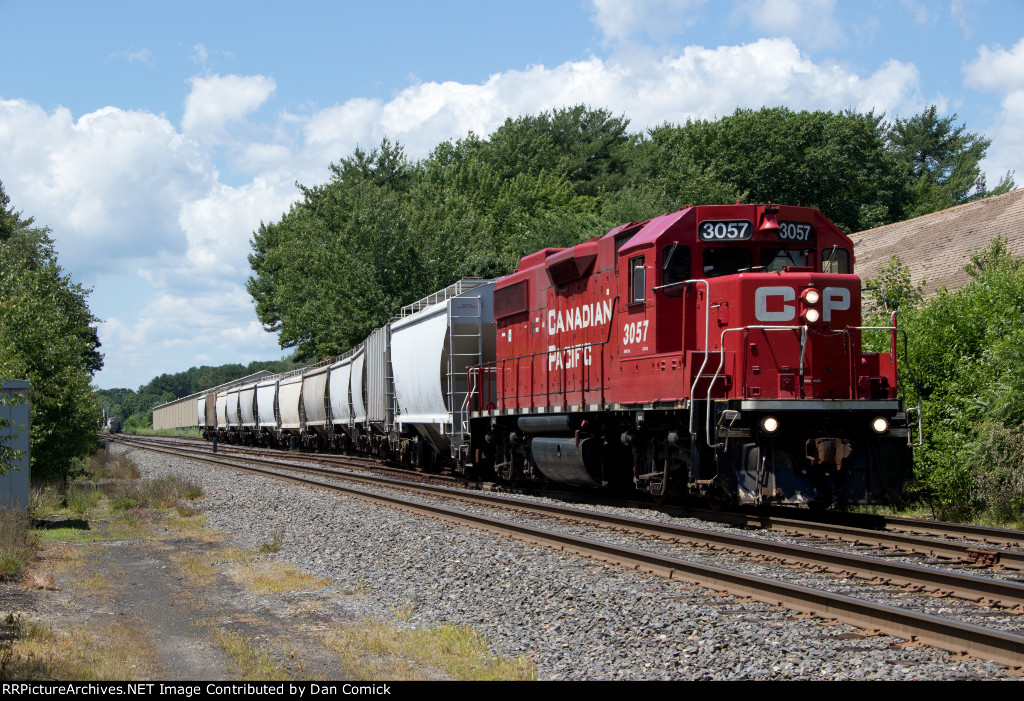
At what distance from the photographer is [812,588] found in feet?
25.5

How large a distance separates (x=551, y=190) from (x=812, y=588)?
53132mm

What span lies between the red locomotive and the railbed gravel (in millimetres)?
2821

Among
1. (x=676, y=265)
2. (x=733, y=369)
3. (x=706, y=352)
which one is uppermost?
(x=676, y=265)

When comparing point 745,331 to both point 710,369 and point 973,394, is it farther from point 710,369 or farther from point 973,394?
point 973,394

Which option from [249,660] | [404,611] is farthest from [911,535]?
[249,660]

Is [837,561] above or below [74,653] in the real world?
above

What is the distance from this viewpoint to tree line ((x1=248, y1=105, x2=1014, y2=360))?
42312 millimetres

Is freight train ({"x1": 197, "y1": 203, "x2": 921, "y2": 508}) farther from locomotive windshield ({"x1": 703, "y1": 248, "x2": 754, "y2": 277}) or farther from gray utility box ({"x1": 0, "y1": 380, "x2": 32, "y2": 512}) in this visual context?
gray utility box ({"x1": 0, "y1": 380, "x2": 32, "y2": 512})

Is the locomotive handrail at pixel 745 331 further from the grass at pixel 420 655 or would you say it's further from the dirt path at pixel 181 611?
the grass at pixel 420 655

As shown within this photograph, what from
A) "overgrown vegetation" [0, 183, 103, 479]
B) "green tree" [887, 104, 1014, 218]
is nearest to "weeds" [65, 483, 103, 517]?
"overgrown vegetation" [0, 183, 103, 479]

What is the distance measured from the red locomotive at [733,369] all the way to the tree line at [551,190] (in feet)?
59.9
